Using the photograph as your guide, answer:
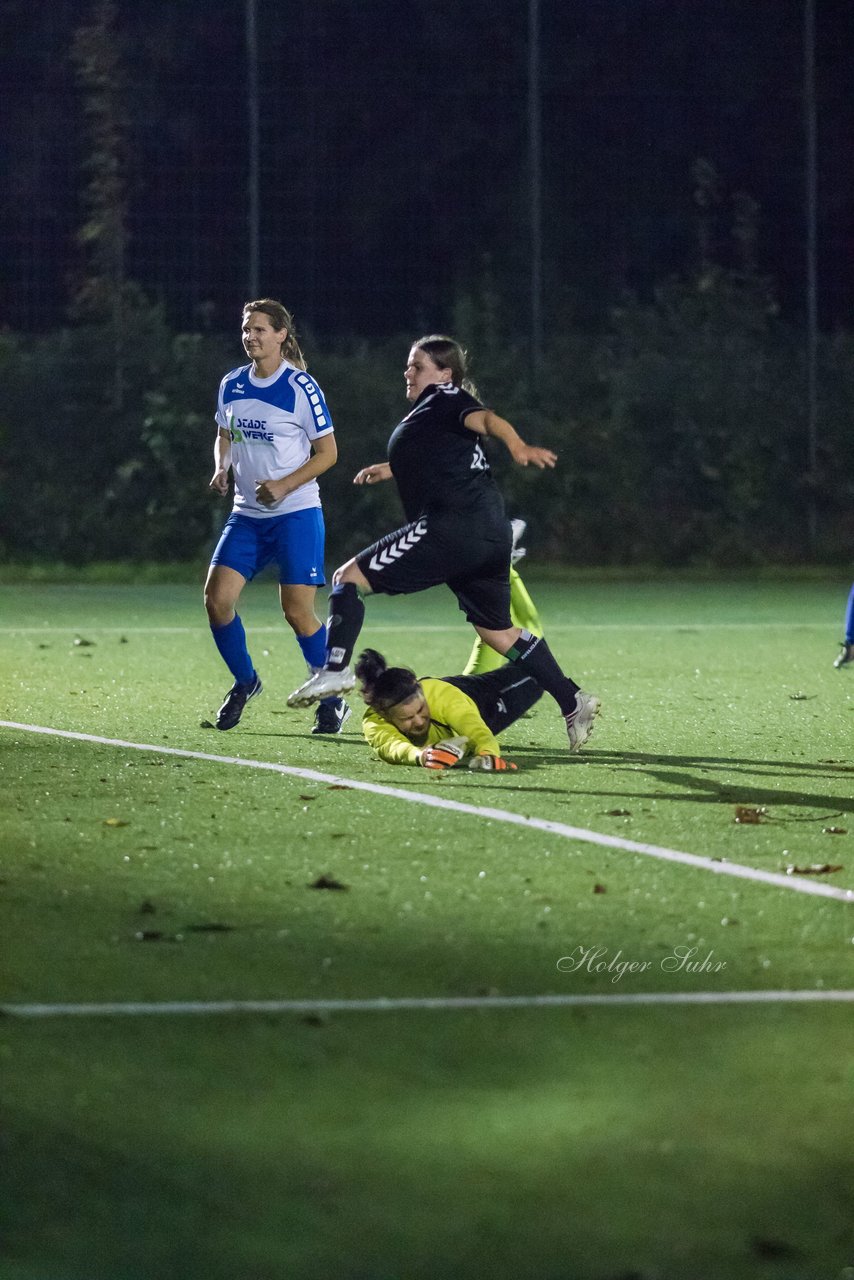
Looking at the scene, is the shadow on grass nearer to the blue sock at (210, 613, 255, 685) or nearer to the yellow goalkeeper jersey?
the yellow goalkeeper jersey

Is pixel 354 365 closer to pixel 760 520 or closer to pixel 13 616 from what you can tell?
pixel 760 520

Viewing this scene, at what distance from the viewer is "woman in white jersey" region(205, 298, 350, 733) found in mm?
10344

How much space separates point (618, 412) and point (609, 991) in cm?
2257

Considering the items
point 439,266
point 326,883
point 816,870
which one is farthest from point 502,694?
point 439,266

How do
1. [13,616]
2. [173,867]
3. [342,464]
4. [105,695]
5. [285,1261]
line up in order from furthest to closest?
[342,464], [13,616], [105,695], [173,867], [285,1261]

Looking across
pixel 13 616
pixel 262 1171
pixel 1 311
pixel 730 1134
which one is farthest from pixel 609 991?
pixel 1 311

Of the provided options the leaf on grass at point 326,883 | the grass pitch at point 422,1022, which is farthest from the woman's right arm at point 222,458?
the leaf on grass at point 326,883

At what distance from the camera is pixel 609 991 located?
5066mm

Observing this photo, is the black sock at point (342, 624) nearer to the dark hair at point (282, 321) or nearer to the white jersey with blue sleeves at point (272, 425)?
the white jersey with blue sleeves at point (272, 425)

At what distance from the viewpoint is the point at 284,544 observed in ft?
34.6

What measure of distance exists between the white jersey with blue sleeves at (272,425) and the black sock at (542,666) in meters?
1.44

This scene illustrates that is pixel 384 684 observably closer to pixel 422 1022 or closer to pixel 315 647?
pixel 315 647

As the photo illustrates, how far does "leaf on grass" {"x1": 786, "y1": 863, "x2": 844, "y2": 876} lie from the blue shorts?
164 inches

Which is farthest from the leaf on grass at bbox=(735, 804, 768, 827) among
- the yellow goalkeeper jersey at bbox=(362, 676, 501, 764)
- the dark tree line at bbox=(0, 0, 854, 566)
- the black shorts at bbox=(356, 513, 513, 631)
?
the dark tree line at bbox=(0, 0, 854, 566)
